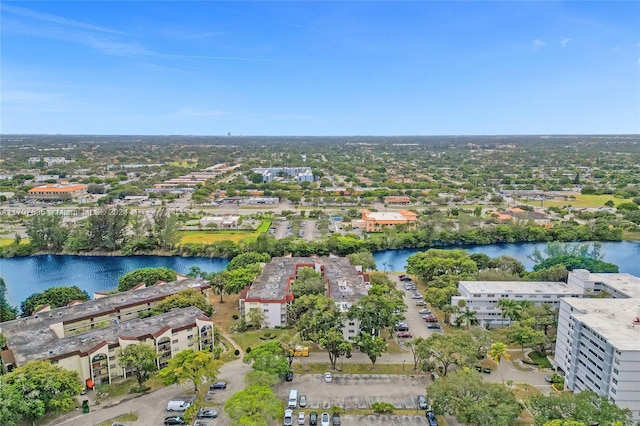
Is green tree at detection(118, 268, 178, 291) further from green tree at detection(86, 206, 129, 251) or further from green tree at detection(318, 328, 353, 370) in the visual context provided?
green tree at detection(86, 206, 129, 251)

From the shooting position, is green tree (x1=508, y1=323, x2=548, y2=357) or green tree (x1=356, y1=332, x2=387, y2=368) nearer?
green tree (x1=356, y1=332, x2=387, y2=368)

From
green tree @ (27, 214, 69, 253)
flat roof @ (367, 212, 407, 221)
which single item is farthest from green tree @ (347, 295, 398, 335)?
green tree @ (27, 214, 69, 253)

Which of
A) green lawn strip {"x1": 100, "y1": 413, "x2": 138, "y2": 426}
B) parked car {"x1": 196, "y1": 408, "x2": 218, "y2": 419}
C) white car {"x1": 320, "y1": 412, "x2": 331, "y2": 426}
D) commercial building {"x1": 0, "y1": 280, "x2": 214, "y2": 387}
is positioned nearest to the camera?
white car {"x1": 320, "y1": 412, "x2": 331, "y2": 426}

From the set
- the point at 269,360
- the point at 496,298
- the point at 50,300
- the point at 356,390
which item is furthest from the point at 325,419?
the point at 50,300

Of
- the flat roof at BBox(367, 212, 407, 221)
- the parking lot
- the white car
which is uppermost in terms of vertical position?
the flat roof at BBox(367, 212, 407, 221)

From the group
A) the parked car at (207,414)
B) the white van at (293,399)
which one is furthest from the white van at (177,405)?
the white van at (293,399)

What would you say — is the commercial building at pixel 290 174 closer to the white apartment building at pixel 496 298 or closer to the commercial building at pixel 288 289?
the commercial building at pixel 288 289

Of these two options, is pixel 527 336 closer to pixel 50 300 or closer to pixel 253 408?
pixel 253 408
